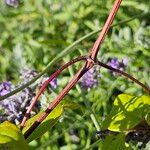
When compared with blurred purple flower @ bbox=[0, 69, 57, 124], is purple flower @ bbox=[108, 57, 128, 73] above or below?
below

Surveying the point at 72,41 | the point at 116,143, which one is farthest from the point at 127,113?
the point at 72,41

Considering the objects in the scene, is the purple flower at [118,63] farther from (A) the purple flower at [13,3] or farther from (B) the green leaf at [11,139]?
(B) the green leaf at [11,139]

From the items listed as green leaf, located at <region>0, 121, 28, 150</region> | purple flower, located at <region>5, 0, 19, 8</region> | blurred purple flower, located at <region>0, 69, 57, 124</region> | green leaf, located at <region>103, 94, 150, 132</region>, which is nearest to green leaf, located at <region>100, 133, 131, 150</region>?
green leaf, located at <region>103, 94, 150, 132</region>

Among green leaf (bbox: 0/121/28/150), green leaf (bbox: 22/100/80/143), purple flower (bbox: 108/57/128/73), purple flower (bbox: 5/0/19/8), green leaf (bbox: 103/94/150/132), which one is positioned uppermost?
purple flower (bbox: 5/0/19/8)

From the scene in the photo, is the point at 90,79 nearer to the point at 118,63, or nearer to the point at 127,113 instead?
the point at 118,63

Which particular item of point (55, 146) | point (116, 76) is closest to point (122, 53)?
point (116, 76)

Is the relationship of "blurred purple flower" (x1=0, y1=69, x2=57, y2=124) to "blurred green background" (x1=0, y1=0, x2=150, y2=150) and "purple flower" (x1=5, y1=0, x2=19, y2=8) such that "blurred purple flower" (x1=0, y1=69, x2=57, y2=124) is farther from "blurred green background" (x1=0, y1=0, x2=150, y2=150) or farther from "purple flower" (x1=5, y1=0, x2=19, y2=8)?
"purple flower" (x1=5, y1=0, x2=19, y2=8)

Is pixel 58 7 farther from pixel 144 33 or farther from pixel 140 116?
pixel 140 116
